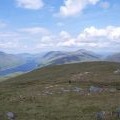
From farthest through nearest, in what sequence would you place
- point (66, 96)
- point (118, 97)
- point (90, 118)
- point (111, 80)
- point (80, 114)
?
A: point (111, 80) → point (66, 96) → point (118, 97) → point (80, 114) → point (90, 118)

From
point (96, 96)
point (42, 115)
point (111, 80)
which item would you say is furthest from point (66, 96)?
point (111, 80)

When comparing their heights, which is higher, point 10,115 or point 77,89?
point 77,89

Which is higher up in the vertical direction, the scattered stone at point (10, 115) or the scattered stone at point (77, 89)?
the scattered stone at point (77, 89)

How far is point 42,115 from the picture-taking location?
47281 millimetres

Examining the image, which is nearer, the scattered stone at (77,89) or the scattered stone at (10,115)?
the scattered stone at (10,115)

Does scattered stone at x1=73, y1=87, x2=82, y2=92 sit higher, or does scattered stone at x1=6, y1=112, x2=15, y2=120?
scattered stone at x1=73, y1=87, x2=82, y2=92

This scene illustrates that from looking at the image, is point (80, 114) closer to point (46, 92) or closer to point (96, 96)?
point (96, 96)

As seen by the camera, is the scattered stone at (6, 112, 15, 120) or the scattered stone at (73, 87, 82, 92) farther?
the scattered stone at (73, 87, 82, 92)

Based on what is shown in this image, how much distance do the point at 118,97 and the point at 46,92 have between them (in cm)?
1845

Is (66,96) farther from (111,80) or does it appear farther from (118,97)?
(111,80)

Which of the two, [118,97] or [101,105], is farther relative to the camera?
[118,97]

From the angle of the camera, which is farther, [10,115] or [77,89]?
[77,89]

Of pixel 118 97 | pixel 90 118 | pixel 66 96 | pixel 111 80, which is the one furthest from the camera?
pixel 111 80

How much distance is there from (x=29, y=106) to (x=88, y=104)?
11.1m
